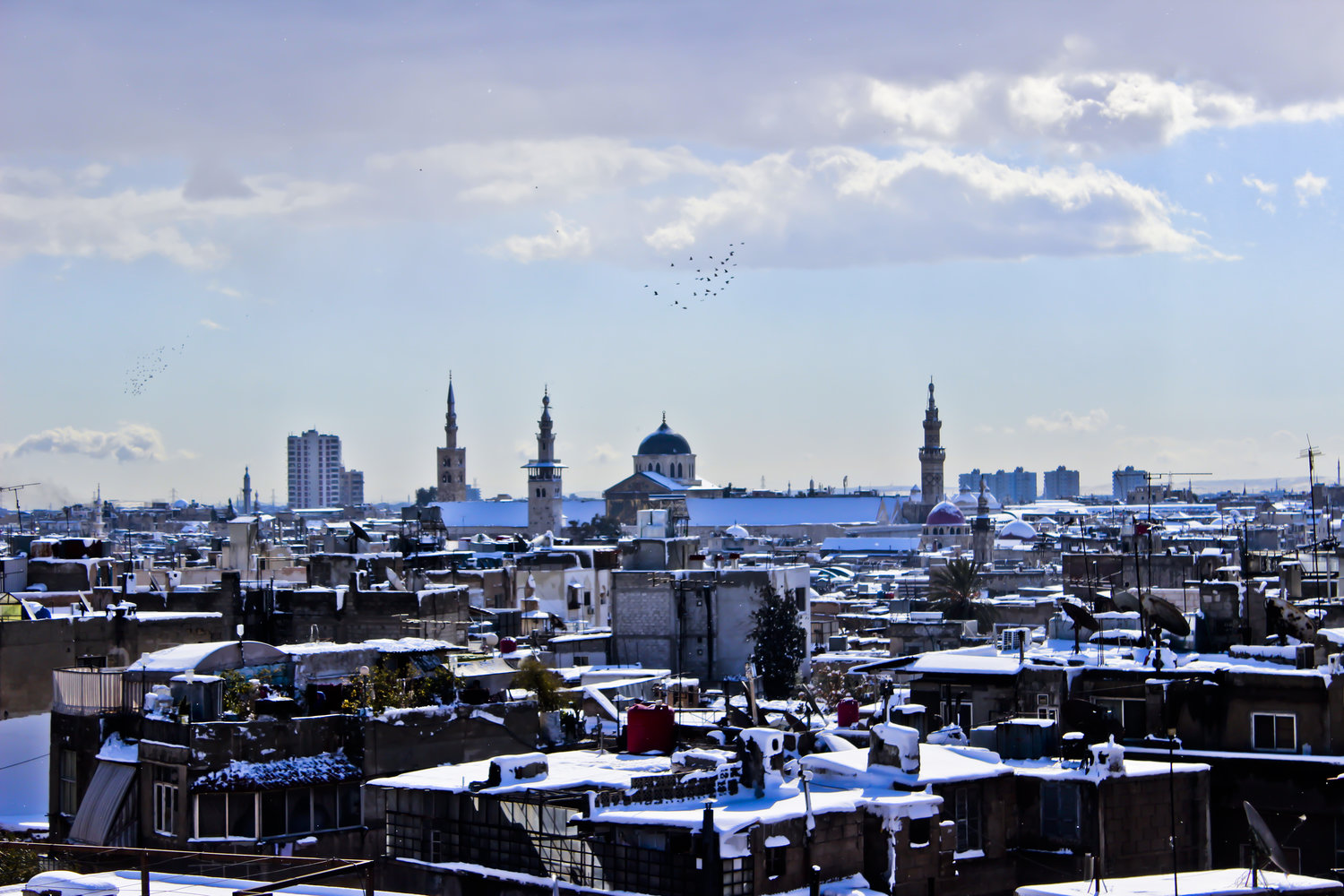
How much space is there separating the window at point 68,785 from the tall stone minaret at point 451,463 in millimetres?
166281

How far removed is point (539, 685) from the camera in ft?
73.4

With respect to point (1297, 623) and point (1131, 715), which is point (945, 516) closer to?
point (1297, 623)

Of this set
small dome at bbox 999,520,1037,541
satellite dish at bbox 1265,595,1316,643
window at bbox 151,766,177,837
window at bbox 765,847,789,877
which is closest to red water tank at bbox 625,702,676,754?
window at bbox 765,847,789,877

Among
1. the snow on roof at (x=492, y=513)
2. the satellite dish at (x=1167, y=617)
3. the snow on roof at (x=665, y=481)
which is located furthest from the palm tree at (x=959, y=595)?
the snow on roof at (x=665, y=481)

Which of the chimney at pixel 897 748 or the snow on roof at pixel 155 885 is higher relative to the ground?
the chimney at pixel 897 748

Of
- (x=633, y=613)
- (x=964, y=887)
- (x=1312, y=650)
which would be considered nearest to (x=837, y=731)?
(x=964, y=887)

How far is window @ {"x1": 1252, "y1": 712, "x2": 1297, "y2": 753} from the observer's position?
20.4 metres

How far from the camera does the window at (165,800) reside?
17797mm

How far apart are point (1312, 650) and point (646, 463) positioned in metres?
173

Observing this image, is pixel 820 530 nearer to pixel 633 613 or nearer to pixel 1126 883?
pixel 633 613

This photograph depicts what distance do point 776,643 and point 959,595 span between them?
13.1 m

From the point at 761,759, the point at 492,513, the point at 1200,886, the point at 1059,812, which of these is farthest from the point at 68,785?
the point at 492,513

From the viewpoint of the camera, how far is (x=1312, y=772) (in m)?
20.0

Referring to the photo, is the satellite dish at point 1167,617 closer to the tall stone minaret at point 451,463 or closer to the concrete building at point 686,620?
the concrete building at point 686,620
